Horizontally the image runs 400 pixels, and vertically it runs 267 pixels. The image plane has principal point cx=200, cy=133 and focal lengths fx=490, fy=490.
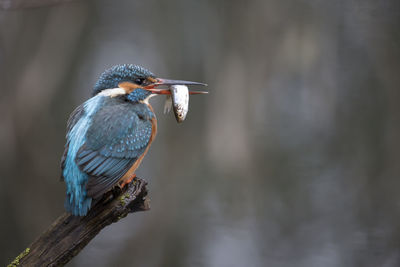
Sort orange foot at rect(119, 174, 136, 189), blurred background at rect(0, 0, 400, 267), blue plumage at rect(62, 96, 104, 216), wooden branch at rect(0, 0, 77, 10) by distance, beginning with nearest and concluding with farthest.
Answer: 1. blue plumage at rect(62, 96, 104, 216)
2. orange foot at rect(119, 174, 136, 189)
3. wooden branch at rect(0, 0, 77, 10)
4. blurred background at rect(0, 0, 400, 267)

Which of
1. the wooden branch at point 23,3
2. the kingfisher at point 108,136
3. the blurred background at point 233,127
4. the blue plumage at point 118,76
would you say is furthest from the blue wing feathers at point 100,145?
the blurred background at point 233,127

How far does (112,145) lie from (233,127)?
6.09 ft

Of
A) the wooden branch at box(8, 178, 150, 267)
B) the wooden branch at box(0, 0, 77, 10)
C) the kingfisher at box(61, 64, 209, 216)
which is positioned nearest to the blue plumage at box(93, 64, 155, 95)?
the kingfisher at box(61, 64, 209, 216)

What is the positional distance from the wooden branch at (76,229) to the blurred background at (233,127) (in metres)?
1.81

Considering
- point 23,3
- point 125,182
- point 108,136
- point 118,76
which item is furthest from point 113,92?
point 23,3

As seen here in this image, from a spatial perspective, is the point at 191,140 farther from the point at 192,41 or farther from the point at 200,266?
the point at 200,266

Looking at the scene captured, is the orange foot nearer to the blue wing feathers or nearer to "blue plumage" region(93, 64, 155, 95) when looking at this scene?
the blue wing feathers

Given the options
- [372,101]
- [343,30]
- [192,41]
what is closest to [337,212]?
[372,101]

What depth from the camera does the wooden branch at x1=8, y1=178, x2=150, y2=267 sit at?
1889 millimetres

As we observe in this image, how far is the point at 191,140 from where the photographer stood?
13.0 ft

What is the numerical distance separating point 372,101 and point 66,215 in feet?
9.09

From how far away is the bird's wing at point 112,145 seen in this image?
1.97 metres

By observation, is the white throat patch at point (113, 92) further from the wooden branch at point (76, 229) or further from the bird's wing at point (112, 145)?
the wooden branch at point (76, 229)

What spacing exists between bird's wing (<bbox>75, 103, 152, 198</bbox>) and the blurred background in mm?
1661
